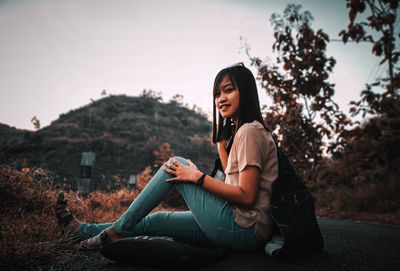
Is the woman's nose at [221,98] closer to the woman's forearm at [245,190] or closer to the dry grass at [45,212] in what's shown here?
the woman's forearm at [245,190]

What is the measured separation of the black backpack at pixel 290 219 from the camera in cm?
131

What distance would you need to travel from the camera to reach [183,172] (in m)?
1.50

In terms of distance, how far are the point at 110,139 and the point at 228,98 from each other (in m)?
18.8

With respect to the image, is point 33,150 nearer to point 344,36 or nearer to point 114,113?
point 114,113

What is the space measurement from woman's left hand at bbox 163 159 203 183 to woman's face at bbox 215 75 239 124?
1.68 ft

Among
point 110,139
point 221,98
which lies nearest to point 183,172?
point 221,98

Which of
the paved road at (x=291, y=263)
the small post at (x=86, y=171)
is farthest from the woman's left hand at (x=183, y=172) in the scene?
the small post at (x=86, y=171)

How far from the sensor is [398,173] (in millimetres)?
6227

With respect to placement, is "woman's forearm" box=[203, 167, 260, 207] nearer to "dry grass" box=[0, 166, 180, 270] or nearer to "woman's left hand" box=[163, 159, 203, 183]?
"woman's left hand" box=[163, 159, 203, 183]

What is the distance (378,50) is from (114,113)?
26.6 meters

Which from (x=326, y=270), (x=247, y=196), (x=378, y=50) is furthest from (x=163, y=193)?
(x=378, y=50)

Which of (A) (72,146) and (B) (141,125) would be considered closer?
(A) (72,146)

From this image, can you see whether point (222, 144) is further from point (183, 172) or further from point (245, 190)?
point (245, 190)

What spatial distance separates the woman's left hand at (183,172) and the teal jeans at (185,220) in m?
0.06
